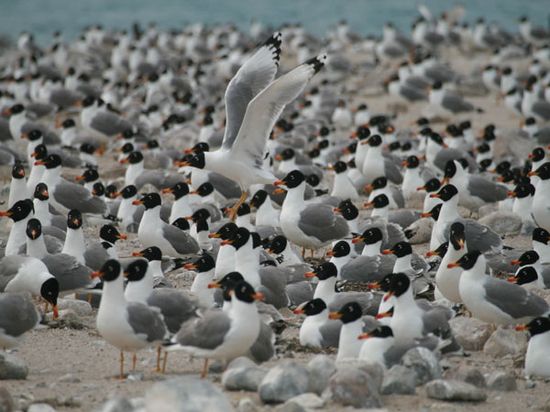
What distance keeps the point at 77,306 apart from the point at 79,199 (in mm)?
3698

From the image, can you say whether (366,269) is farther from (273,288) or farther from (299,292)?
(273,288)

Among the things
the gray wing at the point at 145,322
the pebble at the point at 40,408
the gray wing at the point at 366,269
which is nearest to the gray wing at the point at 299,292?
the gray wing at the point at 366,269

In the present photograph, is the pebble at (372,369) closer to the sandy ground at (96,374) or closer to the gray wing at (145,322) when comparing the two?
the sandy ground at (96,374)

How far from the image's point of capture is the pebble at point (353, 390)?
6.69m

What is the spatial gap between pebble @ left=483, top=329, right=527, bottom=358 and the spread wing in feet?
13.2

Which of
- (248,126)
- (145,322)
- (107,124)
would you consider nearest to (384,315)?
(145,322)

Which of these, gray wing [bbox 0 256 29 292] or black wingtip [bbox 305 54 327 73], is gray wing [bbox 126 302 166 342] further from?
black wingtip [bbox 305 54 327 73]

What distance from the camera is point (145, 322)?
7.57 m

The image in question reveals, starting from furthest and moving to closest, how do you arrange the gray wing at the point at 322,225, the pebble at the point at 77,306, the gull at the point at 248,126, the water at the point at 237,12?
the water at the point at 237,12 < the gull at the point at 248,126 < the gray wing at the point at 322,225 < the pebble at the point at 77,306

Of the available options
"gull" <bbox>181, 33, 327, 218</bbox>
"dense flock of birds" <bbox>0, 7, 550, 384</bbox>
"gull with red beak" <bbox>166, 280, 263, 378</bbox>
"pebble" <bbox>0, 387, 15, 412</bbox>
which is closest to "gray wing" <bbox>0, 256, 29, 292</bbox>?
"dense flock of birds" <bbox>0, 7, 550, 384</bbox>

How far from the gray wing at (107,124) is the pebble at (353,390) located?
12.7 meters

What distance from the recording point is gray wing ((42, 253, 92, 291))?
9438 millimetres

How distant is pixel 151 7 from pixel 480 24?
2135 centimetres

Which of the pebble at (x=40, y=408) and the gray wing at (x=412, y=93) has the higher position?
the gray wing at (x=412, y=93)
